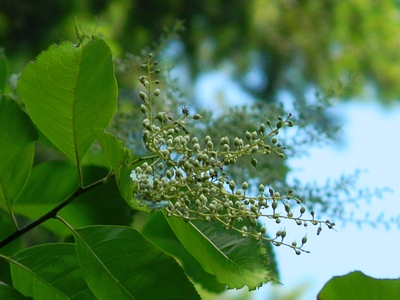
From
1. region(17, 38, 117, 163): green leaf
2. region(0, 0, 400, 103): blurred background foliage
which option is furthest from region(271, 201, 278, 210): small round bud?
region(0, 0, 400, 103): blurred background foliage

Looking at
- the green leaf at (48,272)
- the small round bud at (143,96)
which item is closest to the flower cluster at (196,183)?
the small round bud at (143,96)

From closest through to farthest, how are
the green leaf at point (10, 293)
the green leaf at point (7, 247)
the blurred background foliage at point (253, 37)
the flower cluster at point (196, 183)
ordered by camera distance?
the flower cluster at point (196, 183) < the green leaf at point (10, 293) < the green leaf at point (7, 247) < the blurred background foliage at point (253, 37)

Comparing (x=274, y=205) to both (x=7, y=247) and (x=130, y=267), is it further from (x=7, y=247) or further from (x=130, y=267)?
(x=7, y=247)

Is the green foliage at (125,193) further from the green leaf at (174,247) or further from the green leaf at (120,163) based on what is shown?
the green leaf at (174,247)

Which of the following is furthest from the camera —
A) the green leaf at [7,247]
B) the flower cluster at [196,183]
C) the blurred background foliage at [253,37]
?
the blurred background foliage at [253,37]

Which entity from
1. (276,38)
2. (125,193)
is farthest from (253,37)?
(125,193)

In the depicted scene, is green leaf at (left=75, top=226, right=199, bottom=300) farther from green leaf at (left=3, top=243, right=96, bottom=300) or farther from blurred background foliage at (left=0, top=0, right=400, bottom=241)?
blurred background foliage at (left=0, top=0, right=400, bottom=241)
